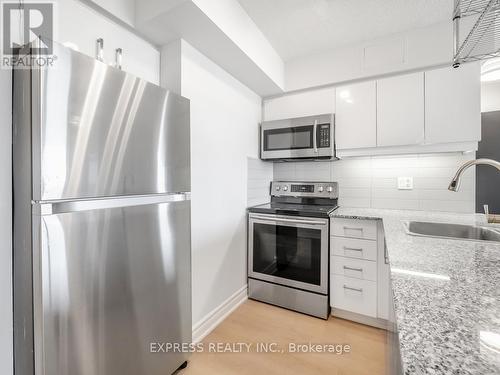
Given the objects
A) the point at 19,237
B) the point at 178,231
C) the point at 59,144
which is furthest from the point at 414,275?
the point at 19,237

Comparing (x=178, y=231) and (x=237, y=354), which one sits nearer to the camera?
(x=178, y=231)

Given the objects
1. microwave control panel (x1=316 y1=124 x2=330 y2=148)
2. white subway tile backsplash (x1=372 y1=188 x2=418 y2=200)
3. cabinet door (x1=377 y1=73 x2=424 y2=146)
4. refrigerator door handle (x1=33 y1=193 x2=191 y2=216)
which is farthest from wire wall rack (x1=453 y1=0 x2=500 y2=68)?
refrigerator door handle (x1=33 y1=193 x2=191 y2=216)

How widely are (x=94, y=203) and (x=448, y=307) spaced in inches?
46.8

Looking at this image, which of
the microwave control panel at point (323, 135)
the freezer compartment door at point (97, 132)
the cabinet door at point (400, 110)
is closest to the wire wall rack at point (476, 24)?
the cabinet door at point (400, 110)

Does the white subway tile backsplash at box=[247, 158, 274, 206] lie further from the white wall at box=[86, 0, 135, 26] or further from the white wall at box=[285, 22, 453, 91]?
the white wall at box=[86, 0, 135, 26]

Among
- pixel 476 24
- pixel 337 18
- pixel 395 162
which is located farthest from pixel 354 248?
pixel 337 18

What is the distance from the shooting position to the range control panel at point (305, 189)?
99.3 inches

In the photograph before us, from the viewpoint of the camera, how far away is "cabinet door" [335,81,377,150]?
2.12 m

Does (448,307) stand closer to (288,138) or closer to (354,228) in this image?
(354,228)

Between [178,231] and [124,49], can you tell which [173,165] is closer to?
[178,231]

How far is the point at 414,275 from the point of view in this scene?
0.70 meters

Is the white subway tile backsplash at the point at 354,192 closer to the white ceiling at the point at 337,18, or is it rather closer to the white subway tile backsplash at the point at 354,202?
the white subway tile backsplash at the point at 354,202

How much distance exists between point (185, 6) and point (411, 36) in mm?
1828

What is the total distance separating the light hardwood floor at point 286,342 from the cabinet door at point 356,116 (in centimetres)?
155
